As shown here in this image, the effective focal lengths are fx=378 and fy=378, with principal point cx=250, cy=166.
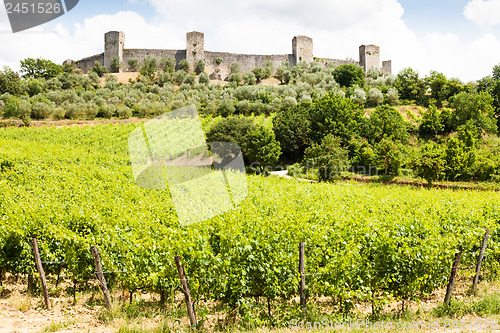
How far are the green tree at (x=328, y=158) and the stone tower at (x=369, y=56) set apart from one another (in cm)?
3312

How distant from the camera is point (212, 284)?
6230 mm

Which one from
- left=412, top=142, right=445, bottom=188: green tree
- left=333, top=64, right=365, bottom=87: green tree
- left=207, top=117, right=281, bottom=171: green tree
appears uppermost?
left=333, top=64, right=365, bottom=87: green tree

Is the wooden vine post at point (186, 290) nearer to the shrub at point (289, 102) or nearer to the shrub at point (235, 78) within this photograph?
the shrub at point (289, 102)

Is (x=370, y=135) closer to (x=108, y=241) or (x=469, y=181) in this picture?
(x=469, y=181)

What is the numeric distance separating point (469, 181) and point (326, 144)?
9.33 meters

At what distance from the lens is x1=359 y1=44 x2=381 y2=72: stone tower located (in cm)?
5747

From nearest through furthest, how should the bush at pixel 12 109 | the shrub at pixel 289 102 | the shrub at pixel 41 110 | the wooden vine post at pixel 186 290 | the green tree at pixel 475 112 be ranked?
1. the wooden vine post at pixel 186 290
2. the green tree at pixel 475 112
3. the bush at pixel 12 109
4. the shrub at pixel 41 110
5. the shrub at pixel 289 102

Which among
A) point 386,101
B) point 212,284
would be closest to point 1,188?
point 212,284

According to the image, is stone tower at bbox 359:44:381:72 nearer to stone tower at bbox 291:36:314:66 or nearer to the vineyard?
stone tower at bbox 291:36:314:66

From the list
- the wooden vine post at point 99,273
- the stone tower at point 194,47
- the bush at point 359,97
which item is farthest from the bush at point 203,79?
the wooden vine post at point 99,273

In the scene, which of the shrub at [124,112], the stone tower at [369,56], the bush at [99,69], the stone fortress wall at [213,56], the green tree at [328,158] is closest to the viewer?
the green tree at [328,158]

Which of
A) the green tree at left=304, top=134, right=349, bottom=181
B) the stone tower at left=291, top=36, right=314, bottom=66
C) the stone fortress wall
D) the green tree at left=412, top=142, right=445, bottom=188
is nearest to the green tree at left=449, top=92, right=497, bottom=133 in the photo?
the green tree at left=412, top=142, right=445, bottom=188

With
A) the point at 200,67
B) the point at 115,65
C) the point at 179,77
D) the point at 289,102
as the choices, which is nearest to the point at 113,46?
the point at 115,65

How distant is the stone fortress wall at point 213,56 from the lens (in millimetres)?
53500
